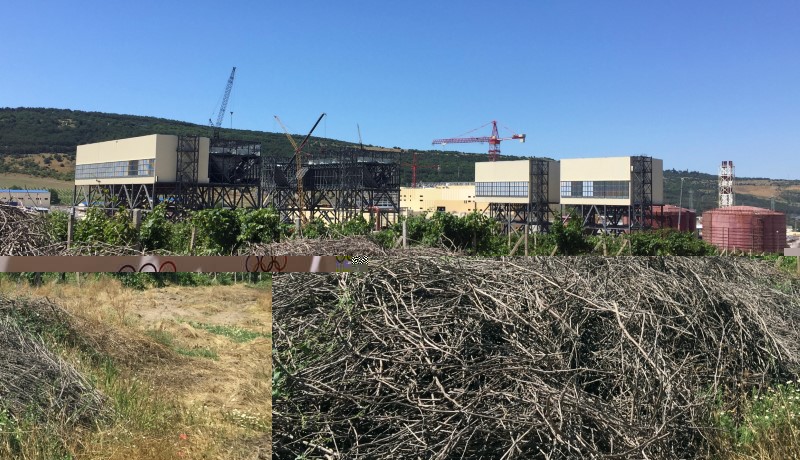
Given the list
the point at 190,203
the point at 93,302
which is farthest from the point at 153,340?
the point at 190,203

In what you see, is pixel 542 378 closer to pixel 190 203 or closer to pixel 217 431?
Answer: pixel 217 431

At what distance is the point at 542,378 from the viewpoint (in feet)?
12.4

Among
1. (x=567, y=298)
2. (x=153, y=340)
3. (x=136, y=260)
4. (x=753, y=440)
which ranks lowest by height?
(x=753, y=440)

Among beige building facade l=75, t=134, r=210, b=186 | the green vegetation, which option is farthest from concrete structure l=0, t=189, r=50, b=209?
beige building facade l=75, t=134, r=210, b=186

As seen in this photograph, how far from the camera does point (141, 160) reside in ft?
152

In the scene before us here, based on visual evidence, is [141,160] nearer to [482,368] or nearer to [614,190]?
[614,190]

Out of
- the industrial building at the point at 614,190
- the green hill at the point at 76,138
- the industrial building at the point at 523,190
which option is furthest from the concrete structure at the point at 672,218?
the green hill at the point at 76,138

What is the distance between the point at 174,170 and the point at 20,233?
129 feet

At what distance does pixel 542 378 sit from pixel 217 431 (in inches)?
76.1

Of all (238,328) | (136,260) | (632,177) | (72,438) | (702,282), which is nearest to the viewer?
(136,260)

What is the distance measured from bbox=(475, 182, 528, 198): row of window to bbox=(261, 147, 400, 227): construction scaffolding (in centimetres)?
751

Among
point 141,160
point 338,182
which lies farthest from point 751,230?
point 141,160

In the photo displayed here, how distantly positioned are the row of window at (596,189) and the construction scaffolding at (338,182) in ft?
45.8

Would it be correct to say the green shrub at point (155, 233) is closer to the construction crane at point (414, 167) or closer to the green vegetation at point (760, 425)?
the green vegetation at point (760, 425)
